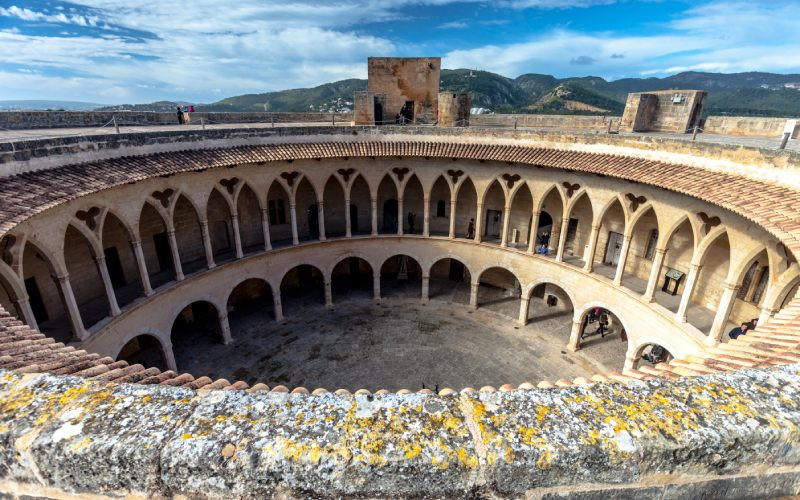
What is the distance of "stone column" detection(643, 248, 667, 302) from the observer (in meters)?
16.0

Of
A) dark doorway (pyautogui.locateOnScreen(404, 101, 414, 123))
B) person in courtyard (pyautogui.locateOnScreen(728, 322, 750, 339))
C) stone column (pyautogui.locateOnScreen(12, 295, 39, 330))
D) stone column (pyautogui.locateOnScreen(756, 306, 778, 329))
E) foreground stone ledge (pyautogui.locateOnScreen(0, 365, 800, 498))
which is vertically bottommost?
person in courtyard (pyautogui.locateOnScreen(728, 322, 750, 339))

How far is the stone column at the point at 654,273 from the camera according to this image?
52.5ft

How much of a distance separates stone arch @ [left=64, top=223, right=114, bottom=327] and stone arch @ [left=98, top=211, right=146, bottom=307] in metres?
0.66

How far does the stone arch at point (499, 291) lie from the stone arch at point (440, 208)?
3.84 m

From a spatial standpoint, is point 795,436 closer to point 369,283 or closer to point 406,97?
point 369,283

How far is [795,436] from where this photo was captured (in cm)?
286

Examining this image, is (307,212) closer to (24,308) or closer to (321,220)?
(321,220)

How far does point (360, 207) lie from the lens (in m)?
26.1

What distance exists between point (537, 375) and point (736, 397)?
16.5m

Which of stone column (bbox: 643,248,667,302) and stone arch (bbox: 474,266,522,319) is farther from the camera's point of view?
stone arch (bbox: 474,266,522,319)

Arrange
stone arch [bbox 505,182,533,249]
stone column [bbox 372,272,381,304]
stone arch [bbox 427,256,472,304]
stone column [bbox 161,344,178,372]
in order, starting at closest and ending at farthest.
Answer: stone column [bbox 161,344,178,372], stone arch [bbox 505,182,533,249], stone column [bbox 372,272,381,304], stone arch [bbox 427,256,472,304]

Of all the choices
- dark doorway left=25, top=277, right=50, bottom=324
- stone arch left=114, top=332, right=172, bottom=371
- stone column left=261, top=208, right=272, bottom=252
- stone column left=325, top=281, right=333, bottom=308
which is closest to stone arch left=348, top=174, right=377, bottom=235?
stone column left=325, top=281, right=333, bottom=308

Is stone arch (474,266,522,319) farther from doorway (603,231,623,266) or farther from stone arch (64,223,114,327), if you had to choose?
stone arch (64,223,114,327)

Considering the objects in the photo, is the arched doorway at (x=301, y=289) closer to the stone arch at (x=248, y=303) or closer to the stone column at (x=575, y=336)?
the stone arch at (x=248, y=303)
